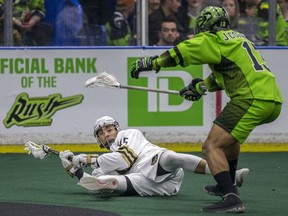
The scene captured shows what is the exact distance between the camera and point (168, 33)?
1448cm

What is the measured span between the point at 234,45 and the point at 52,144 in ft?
17.3

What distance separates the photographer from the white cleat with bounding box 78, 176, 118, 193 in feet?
31.6

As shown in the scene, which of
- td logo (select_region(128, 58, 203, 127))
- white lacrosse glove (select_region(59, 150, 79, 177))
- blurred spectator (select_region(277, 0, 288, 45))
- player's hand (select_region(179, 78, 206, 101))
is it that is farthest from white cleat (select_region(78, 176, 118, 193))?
blurred spectator (select_region(277, 0, 288, 45))

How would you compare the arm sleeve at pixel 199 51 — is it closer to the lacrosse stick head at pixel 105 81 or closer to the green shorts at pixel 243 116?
the green shorts at pixel 243 116

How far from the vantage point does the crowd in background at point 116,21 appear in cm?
1430

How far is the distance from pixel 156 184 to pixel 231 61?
144cm

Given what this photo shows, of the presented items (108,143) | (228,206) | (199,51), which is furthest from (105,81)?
(228,206)

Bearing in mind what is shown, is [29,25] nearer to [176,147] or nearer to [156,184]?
[176,147]

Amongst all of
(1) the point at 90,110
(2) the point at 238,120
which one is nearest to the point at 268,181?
(2) the point at 238,120

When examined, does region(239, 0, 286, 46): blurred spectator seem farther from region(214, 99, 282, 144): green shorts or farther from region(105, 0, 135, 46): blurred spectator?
region(214, 99, 282, 144): green shorts

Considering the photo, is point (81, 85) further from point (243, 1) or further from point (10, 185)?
point (10, 185)

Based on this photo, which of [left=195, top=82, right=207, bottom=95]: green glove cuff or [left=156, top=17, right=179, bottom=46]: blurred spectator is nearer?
[left=195, top=82, right=207, bottom=95]: green glove cuff

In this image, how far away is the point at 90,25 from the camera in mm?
14406

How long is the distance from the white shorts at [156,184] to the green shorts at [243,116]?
108cm
